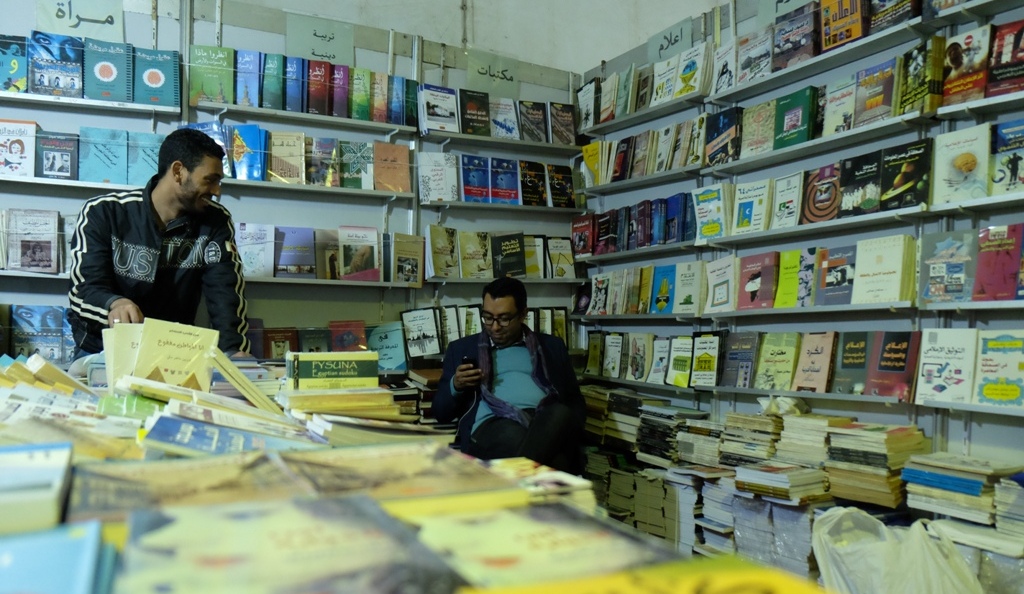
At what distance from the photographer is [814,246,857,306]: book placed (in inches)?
126

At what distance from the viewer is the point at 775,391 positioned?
346 centimetres

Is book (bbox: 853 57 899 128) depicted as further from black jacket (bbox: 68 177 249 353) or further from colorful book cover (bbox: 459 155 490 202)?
black jacket (bbox: 68 177 249 353)

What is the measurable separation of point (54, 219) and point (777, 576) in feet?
13.2

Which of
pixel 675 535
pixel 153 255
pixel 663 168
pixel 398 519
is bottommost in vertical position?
pixel 675 535

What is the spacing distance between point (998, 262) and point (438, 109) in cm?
315

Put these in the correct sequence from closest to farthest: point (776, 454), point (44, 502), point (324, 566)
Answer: point (324, 566), point (44, 502), point (776, 454)

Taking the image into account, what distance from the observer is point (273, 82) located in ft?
13.6

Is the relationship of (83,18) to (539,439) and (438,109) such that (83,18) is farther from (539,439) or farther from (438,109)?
(539,439)

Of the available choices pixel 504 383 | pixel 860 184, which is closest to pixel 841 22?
pixel 860 184

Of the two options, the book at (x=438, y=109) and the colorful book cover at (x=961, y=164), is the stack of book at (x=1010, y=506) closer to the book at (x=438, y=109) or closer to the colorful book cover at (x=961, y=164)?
the colorful book cover at (x=961, y=164)

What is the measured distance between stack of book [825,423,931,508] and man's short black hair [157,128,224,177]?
2784mm

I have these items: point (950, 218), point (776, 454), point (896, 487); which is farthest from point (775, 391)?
point (950, 218)

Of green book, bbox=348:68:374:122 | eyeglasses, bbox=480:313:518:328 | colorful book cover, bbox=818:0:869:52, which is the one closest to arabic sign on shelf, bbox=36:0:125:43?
green book, bbox=348:68:374:122

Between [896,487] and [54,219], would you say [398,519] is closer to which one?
[896,487]
